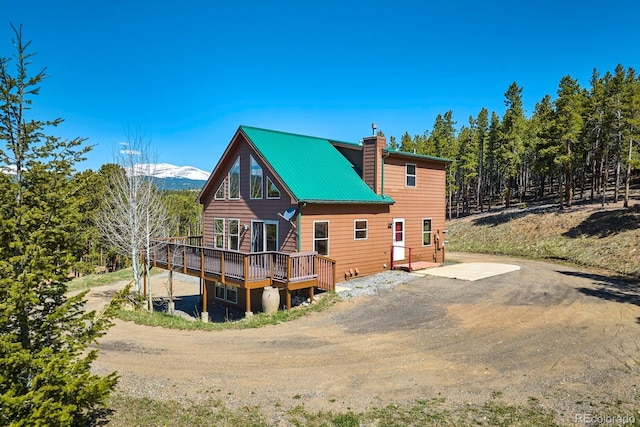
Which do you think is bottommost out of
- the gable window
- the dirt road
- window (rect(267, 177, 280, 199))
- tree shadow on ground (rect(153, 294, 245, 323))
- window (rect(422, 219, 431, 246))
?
tree shadow on ground (rect(153, 294, 245, 323))

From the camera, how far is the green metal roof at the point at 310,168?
17266 mm

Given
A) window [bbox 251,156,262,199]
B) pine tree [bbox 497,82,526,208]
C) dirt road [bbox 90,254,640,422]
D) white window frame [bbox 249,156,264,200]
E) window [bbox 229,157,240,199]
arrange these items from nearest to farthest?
1. dirt road [bbox 90,254,640,422]
2. white window frame [bbox 249,156,264,200]
3. window [bbox 251,156,262,199]
4. window [bbox 229,157,240,199]
5. pine tree [bbox 497,82,526,208]

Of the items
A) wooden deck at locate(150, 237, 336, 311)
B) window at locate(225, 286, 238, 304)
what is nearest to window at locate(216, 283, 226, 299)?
window at locate(225, 286, 238, 304)

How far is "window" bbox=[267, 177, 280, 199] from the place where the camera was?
17703 millimetres

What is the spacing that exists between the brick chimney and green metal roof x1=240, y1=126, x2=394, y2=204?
1.21ft

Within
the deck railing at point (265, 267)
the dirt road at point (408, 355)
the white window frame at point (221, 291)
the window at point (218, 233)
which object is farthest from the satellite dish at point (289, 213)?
the white window frame at point (221, 291)

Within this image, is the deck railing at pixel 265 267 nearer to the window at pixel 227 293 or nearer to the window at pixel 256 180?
the window at pixel 227 293

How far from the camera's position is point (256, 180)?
61.3 feet

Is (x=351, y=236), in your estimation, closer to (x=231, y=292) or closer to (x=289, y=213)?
(x=289, y=213)

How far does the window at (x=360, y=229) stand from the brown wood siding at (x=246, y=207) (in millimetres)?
3384

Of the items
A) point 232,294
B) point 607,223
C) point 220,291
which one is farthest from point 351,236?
point 607,223

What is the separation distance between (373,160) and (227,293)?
402 inches

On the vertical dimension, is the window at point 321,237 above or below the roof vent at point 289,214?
below

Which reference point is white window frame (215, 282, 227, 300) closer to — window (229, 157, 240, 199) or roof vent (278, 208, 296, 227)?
window (229, 157, 240, 199)
